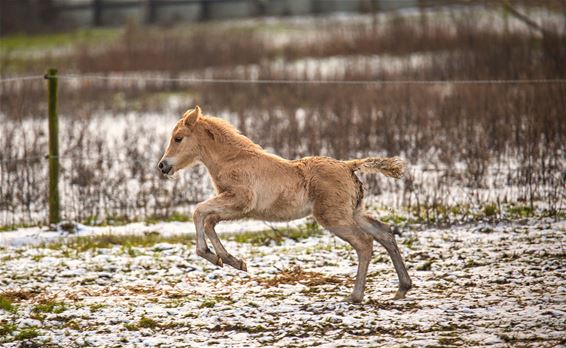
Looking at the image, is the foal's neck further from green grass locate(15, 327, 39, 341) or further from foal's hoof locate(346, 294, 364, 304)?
green grass locate(15, 327, 39, 341)

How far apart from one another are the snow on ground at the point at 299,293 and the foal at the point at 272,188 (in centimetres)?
49

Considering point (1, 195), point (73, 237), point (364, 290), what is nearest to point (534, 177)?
point (364, 290)

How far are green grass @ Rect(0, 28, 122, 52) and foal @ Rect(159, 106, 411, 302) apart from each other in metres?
18.6

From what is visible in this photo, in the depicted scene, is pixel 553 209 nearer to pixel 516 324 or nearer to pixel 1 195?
pixel 516 324

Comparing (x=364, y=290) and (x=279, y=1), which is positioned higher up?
(x=279, y=1)

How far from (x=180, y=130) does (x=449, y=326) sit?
324cm

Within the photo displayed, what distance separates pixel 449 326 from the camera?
24.2 feet

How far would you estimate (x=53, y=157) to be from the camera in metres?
12.0

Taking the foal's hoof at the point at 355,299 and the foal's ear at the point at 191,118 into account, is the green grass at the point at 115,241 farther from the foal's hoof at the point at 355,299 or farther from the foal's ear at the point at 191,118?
the foal's hoof at the point at 355,299

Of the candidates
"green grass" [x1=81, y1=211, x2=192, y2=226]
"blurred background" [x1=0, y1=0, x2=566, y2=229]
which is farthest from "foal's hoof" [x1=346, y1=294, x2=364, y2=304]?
"green grass" [x1=81, y1=211, x2=192, y2=226]

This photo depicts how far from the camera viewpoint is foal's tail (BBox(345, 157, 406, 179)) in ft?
28.8

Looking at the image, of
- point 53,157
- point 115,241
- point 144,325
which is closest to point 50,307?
point 144,325

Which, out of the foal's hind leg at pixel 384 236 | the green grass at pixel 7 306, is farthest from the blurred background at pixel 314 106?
the green grass at pixel 7 306

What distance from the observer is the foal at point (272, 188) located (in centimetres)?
862
